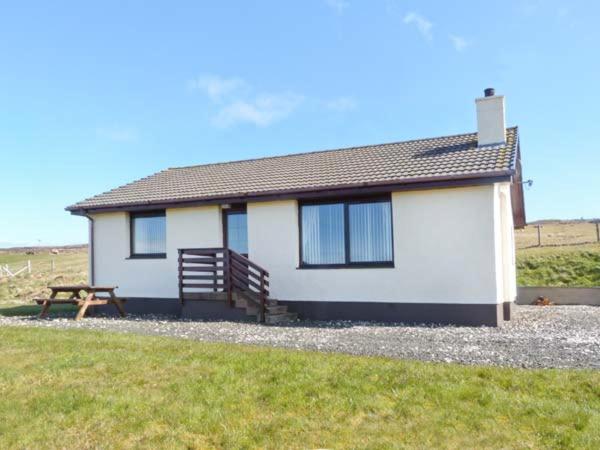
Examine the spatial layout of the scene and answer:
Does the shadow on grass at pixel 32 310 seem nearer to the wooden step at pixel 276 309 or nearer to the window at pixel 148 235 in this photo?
the window at pixel 148 235

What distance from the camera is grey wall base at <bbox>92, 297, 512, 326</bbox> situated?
10.6 metres

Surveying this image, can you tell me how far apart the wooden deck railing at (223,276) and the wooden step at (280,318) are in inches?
6.2

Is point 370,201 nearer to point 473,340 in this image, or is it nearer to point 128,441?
point 473,340

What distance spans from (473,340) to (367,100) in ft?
36.5

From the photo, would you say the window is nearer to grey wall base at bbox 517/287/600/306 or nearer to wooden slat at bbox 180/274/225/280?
wooden slat at bbox 180/274/225/280

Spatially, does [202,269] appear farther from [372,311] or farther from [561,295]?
[561,295]

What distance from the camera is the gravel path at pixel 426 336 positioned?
6984 mm

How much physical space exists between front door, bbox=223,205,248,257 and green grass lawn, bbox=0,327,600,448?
643cm

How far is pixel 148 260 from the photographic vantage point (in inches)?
561

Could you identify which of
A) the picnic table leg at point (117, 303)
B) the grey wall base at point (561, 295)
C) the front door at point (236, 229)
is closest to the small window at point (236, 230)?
the front door at point (236, 229)

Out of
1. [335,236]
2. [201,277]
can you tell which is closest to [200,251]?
[201,277]

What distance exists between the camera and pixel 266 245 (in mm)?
12750

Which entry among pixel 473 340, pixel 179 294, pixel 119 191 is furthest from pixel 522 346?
pixel 119 191

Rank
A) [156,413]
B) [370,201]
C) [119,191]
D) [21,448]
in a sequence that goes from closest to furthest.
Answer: [21,448] → [156,413] → [370,201] → [119,191]
